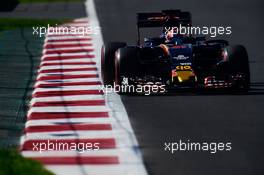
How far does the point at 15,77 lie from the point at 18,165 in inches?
353

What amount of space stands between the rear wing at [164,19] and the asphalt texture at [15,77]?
2752 mm

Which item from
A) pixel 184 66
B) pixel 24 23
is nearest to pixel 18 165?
pixel 184 66

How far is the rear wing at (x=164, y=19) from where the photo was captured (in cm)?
1877

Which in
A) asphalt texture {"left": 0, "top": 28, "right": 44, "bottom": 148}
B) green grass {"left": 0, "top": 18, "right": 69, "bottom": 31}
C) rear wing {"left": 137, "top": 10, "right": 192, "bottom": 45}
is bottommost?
green grass {"left": 0, "top": 18, "right": 69, "bottom": 31}

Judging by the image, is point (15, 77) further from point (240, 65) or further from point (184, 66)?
point (240, 65)

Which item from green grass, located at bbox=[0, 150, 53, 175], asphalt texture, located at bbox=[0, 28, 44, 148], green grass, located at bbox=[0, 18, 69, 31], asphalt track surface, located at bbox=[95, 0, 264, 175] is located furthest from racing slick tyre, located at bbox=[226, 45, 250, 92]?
green grass, located at bbox=[0, 18, 69, 31]

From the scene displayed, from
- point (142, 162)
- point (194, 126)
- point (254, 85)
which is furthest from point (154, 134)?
point (254, 85)

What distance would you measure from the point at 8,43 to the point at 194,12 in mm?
A: 9843

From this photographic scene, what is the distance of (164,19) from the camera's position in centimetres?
1891

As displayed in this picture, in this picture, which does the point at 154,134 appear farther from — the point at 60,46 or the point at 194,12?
the point at 194,12

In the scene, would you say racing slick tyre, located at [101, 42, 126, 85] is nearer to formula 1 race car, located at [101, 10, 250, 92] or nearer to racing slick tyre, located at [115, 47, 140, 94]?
formula 1 race car, located at [101, 10, 250, 92]

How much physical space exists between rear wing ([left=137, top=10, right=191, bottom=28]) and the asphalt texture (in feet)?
9.02

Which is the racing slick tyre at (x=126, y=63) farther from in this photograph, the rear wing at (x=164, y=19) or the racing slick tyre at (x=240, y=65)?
the racing slick tyre at (x=240, y=65)

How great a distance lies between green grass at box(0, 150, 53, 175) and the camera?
11.5 meters
